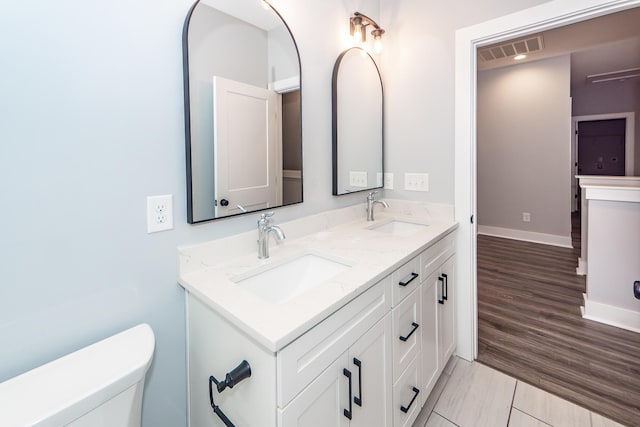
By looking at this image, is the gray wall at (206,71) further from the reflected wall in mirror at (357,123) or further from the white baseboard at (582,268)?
the white baseboard at (582,268)

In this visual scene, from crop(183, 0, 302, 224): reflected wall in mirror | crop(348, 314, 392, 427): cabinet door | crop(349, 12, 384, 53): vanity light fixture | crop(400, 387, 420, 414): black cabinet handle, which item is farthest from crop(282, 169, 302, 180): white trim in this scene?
crop(400, 387, 420, 414): black cabinet handle

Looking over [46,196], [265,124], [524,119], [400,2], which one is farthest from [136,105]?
[524,119]

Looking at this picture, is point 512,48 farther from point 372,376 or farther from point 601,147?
point 601,147

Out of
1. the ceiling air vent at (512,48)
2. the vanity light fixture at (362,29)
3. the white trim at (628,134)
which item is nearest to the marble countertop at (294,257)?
the vanity light fixture at (362,29)

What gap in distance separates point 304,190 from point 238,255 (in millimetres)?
512

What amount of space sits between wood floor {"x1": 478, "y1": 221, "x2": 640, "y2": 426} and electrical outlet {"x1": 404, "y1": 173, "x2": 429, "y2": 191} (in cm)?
111

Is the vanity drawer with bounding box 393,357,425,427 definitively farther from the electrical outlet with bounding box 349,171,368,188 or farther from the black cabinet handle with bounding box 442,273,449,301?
the electrical outlet with bounding box 349,171,368,188

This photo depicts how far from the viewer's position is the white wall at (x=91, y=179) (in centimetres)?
78

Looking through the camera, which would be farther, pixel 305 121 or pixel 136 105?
pixel 305 121

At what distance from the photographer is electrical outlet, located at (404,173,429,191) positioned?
202 cm

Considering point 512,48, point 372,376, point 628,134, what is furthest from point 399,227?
point 628,134

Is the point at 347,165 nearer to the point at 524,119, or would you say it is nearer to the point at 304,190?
the point at 304,190

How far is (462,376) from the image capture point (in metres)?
1.78

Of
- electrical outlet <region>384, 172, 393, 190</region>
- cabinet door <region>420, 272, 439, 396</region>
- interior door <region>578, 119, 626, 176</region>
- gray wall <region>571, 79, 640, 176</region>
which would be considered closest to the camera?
cabinet door <region>420, 272, 439, 396</region>
